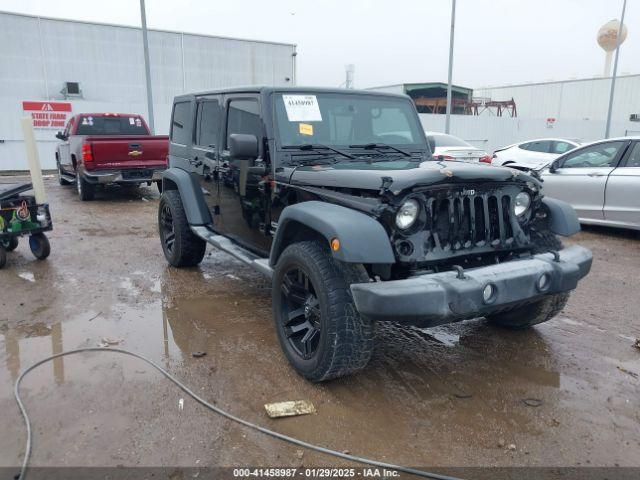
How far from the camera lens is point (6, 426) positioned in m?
2.82

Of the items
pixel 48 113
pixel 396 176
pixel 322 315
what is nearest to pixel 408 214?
pixel 396 176

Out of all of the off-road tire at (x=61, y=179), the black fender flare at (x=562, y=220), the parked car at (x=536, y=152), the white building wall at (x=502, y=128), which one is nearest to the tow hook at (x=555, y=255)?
the black fender flare at (x=562, y=220)

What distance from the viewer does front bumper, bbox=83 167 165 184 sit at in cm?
1015

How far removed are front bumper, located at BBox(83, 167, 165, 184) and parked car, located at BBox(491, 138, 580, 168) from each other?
26.8 feet

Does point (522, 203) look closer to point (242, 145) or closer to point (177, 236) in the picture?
point (242, 145)

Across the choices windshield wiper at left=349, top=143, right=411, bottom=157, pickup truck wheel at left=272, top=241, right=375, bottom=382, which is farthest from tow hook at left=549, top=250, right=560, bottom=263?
windshield wiper at left=349, top=143, right=411, bottom=157

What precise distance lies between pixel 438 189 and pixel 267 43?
25004 millimetres

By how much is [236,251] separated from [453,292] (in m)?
2.34

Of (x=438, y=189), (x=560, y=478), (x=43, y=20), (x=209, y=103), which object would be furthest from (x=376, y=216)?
(x=43, y=20)

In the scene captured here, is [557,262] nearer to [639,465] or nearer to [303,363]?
[639,465]

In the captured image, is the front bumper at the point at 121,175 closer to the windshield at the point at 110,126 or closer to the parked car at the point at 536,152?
the windshield at the point at 110,126

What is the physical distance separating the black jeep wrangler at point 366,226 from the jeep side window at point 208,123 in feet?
0.35

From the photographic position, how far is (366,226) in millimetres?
2811

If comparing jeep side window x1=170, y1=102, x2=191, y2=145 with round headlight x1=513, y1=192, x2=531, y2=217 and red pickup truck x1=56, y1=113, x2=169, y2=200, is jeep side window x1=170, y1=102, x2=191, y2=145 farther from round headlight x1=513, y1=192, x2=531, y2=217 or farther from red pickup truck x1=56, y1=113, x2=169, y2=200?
red pickup truck x1=56, y1=113, x2=169, y2=200
